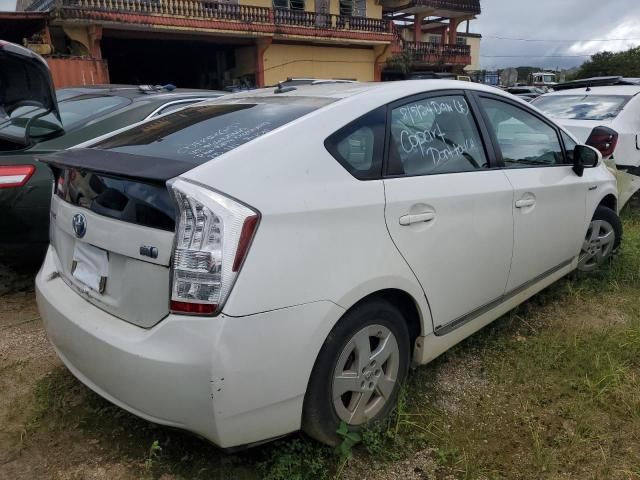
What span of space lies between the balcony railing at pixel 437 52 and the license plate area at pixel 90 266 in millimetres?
23665

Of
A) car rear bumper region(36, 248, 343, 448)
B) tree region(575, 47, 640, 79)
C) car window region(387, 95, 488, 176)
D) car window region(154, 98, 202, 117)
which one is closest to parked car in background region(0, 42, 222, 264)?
car window region(154, 98, 202, 117)

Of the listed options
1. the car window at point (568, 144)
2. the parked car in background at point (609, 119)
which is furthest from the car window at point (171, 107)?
the parked car in background at point (609, 119)

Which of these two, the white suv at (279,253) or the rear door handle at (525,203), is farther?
the rear door handle at (525,203)

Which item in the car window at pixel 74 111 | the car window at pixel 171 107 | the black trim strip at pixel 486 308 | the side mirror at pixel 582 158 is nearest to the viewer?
the black trim strip at pixel 486 308

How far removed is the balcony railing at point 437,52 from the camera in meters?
24.4

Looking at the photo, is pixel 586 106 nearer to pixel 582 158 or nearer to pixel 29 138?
pixel 582 158

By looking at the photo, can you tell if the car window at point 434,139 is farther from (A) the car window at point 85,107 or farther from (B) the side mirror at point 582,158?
(A) the car window at point 85,107

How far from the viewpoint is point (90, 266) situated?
6.76 ft

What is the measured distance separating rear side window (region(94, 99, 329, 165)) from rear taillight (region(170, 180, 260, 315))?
0.20 metres

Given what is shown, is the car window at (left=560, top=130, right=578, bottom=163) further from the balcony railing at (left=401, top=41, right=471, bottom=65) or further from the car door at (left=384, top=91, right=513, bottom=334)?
the balcony railing at (left=401, top=41, right=471, bottom=65)

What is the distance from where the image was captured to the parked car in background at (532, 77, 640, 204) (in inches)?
216

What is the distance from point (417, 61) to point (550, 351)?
23635 mm

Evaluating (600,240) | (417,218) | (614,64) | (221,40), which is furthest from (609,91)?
(614,64)

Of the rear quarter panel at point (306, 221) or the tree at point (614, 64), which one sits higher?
the tree at point (614, 64)
